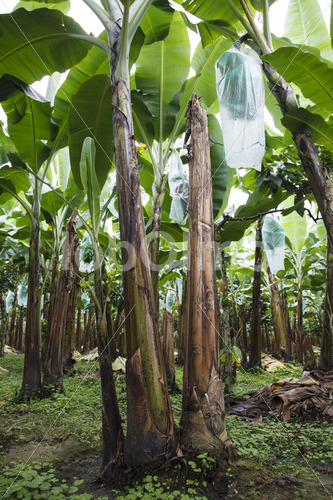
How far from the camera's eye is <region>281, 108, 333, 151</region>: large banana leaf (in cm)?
238

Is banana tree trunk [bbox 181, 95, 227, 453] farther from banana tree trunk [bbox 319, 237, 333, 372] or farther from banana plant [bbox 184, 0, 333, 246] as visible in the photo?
Result: banana tree trunk [bbox 319, 237, 333, 372]

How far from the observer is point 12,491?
1.54 meters

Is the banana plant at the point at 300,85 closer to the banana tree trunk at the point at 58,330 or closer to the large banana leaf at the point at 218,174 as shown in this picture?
the large banana leaf at the point at 218,174

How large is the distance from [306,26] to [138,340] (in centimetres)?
395

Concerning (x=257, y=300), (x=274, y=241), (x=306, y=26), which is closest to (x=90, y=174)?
(x=306, y=26)

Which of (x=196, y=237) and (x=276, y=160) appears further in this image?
(x=276, y=160)

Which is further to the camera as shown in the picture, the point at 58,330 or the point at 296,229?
the point at 296,229

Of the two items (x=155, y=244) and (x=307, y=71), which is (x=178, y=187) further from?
(x=307, y=71)

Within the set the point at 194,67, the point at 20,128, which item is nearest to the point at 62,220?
the point at 20,128

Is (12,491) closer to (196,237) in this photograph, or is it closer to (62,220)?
(196,237)

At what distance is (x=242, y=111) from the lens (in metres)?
2.20

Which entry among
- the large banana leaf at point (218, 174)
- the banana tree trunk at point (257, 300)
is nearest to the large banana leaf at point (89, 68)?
the large banana leaf at point (218, 174)

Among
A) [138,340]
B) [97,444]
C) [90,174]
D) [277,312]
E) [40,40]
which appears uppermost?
[40,40]

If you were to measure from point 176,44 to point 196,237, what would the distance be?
96.3 inches
